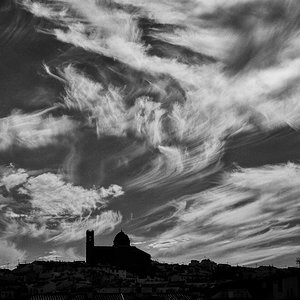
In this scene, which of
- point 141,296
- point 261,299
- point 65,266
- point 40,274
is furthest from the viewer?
point 65,266

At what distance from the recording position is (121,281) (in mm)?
141500

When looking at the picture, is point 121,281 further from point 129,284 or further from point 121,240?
point 121,240

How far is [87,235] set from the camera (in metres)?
182

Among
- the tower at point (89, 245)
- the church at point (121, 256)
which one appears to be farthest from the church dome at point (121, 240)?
the tower at point (89, 245)

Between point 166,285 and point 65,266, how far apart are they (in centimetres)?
4295

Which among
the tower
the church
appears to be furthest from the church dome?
the tower

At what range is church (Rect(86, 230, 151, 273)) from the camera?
17262 centimetres

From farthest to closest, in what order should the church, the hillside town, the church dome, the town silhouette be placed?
the church dome
the church
the town silhouette
the hillside town

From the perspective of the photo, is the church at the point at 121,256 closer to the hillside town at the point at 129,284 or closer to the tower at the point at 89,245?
the tower at the point at 89,245

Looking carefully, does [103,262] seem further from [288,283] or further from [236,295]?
[288,283]

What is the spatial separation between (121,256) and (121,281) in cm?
3129

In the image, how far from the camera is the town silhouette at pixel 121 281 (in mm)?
79144

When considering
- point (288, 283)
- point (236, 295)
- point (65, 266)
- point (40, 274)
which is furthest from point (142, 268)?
point (288, 283)

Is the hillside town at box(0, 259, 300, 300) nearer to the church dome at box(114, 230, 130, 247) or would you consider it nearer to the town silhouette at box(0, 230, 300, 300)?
the town silhouette at box(0, 230, 300, 300)
